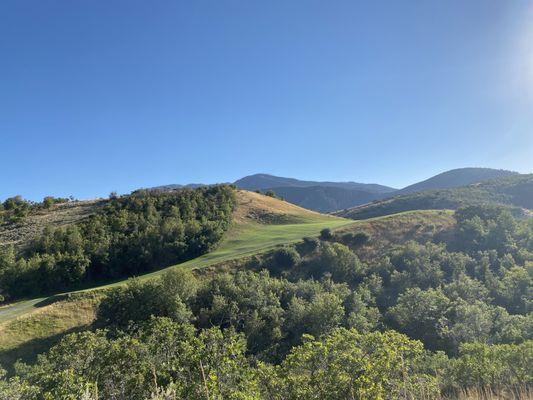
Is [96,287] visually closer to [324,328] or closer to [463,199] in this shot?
[324,328]

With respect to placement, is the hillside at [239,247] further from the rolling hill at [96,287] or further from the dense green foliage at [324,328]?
the dense green foliage at [324,328]

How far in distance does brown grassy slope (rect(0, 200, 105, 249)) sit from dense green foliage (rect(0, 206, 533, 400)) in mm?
36798

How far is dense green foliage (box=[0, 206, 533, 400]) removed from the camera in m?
12.6

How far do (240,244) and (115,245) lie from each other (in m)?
22.0

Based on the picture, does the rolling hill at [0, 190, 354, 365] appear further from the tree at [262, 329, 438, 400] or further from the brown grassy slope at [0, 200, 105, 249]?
the tree at [262, 329, 438, 400]

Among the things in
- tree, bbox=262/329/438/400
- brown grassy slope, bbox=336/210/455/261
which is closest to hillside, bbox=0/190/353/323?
brown grassy slope, bbox=336/210/455/261

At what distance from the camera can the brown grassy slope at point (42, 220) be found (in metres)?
67.1

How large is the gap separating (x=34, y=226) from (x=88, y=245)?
1969cm

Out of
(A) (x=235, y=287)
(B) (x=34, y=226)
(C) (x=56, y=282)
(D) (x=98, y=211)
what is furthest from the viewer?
(D) (x=98, y=211)

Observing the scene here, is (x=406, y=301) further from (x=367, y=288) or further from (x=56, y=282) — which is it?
(x=56, y=282)

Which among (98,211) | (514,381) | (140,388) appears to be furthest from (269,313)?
(98,211)

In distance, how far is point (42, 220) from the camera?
76688 mm

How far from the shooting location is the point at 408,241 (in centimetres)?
6138

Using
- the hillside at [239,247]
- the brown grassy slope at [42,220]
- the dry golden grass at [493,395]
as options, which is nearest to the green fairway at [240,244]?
the hillside at [239,247]
